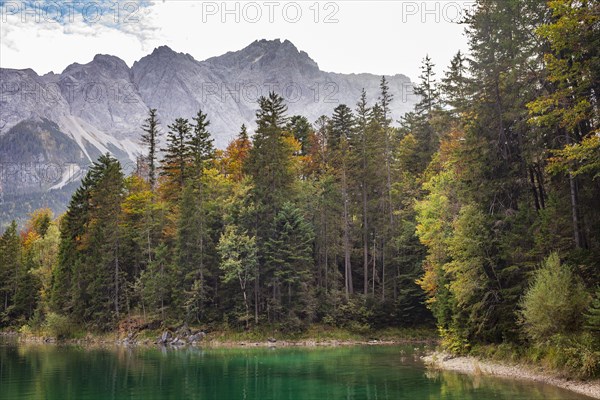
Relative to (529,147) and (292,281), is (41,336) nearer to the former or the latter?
(292,281)

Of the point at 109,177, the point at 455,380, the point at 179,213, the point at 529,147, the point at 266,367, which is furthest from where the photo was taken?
the point at 109,177

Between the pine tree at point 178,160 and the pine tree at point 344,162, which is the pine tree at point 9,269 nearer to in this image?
the pine tree at point 178,160

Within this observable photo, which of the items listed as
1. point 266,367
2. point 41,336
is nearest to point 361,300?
point 266,367

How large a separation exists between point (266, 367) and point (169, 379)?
784 cm

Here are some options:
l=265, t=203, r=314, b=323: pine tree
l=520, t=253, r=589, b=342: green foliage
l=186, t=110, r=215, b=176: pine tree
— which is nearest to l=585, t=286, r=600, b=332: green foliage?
l=520, t=253, r=589, b=342: green foliage

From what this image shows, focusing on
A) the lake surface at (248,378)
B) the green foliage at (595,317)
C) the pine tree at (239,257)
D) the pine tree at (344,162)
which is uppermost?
the pine tree at (344,162)

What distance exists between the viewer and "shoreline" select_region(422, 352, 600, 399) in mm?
21022

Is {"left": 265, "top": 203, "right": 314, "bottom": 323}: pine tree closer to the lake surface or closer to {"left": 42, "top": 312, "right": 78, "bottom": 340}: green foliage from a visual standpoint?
the lake surface

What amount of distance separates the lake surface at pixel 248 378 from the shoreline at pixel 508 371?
772mm

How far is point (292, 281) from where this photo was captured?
55.5 metres

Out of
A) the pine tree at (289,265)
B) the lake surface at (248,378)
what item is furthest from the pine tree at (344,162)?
the lake surface at (248,378)

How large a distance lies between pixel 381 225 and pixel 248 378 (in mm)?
35604

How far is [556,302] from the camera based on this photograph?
23.5m

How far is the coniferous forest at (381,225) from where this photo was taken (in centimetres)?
2544
